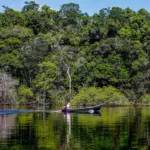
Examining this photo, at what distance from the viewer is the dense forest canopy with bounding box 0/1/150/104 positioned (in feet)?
211

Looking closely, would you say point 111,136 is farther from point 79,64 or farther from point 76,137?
point 79,64

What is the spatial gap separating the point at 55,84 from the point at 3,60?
823 cm

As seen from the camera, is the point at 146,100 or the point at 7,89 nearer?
the point at 7,89

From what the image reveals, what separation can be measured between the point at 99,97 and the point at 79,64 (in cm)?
671

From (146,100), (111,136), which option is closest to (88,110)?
(111,136)

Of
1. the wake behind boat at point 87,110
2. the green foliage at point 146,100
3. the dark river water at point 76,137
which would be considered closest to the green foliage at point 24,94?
the green foliage at point 146,100

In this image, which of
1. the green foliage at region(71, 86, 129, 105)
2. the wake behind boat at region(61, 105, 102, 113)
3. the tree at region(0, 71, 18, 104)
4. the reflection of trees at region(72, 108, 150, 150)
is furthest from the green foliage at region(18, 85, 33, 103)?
the reflection of trees at region(72, 108, 150, 150)

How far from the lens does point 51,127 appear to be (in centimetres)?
2906

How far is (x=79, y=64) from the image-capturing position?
65938 millimetres

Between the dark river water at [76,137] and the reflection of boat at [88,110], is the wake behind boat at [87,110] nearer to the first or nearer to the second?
the reflection of boat at [88,110]

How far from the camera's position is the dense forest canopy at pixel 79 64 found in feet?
211

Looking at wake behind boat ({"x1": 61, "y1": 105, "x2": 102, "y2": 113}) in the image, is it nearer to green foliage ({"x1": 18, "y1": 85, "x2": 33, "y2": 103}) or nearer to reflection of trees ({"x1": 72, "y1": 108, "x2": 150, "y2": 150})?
reflection of trees ({"x1": 72, "y1": 108, "x2": 150, "y2": 150})

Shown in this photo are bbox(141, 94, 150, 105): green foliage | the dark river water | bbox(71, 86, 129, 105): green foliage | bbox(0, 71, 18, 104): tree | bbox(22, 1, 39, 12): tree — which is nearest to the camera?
the dark river water

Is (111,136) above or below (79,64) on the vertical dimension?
below
